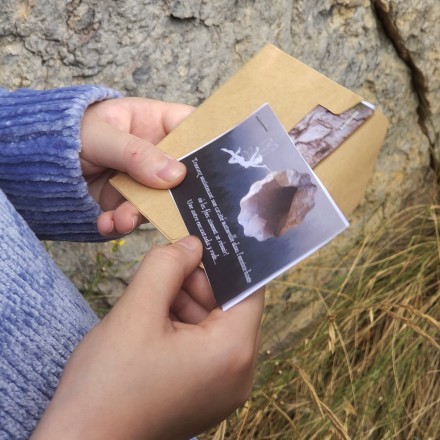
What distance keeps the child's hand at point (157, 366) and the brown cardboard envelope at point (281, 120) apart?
0.10 metres

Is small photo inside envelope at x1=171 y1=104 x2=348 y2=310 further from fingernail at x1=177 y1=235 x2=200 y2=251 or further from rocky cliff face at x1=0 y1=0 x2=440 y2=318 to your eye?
rocky cliff face at x1=0 y1=0 x2=440 y2=318

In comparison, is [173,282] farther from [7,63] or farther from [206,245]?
[7,63]

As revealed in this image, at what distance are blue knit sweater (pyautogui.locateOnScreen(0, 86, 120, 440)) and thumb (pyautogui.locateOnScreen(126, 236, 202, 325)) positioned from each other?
0.13m

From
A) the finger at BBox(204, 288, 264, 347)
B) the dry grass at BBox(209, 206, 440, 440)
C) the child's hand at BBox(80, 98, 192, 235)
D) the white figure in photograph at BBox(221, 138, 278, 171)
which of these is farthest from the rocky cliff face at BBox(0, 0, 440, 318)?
the finger at BBox(204, 288, 264, 347)

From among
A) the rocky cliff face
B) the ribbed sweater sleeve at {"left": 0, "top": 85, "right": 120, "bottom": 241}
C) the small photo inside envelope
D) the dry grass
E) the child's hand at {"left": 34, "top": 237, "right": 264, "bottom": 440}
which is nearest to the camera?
the child's hand at {"left": 34, "top": 237, "right": 264, "bottom": 440}

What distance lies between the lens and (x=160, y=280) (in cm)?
77

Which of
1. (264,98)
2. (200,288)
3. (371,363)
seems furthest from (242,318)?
(371,363)

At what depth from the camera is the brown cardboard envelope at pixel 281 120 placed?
34.2 inches

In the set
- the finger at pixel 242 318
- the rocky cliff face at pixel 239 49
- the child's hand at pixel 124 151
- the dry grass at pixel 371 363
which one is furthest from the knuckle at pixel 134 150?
the dry grass at pixel 371 363

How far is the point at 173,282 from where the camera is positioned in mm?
771

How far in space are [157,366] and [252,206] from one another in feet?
0.80

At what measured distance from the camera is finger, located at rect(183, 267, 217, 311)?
84 cm

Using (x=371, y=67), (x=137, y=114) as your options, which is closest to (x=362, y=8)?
(x=371, y=67)

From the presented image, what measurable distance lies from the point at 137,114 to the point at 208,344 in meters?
0.42
